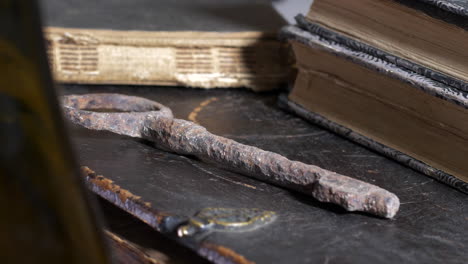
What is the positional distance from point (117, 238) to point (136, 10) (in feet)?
2.87

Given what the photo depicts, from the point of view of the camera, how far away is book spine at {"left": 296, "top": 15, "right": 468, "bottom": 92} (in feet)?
3.27

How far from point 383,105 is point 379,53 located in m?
0.10

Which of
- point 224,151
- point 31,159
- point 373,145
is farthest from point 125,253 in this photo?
point 373,145

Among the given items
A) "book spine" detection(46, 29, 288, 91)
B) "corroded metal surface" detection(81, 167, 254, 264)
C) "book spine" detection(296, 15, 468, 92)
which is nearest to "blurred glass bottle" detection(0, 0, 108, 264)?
"corroded metal surface" detection(81, 167, 254, 264)

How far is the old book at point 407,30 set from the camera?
3.25ft

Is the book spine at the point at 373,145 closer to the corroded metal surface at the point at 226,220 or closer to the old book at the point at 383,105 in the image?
the old book at the point at 383,105

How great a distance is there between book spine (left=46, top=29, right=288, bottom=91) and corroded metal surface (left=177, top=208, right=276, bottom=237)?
2.06ft

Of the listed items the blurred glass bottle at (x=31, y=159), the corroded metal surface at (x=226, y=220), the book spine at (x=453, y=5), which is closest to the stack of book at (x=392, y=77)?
the book spine at (x=453, y=5)

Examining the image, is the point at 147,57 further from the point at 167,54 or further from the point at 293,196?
the point at 293,196

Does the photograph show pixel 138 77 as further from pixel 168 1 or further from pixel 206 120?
pixel 168 1

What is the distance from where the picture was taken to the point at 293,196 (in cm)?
89

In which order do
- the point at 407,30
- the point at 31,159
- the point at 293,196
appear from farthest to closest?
1. the point at 407,30
2. the point at 293,196
3. the point at 31,159

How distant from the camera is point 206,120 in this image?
1.20 meters

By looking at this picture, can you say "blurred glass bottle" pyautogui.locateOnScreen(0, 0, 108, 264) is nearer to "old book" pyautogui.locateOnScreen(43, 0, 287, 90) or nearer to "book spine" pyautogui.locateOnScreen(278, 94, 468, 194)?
"book spine" pyautogui.locateOnScreen(278, 94, 468, 194)
